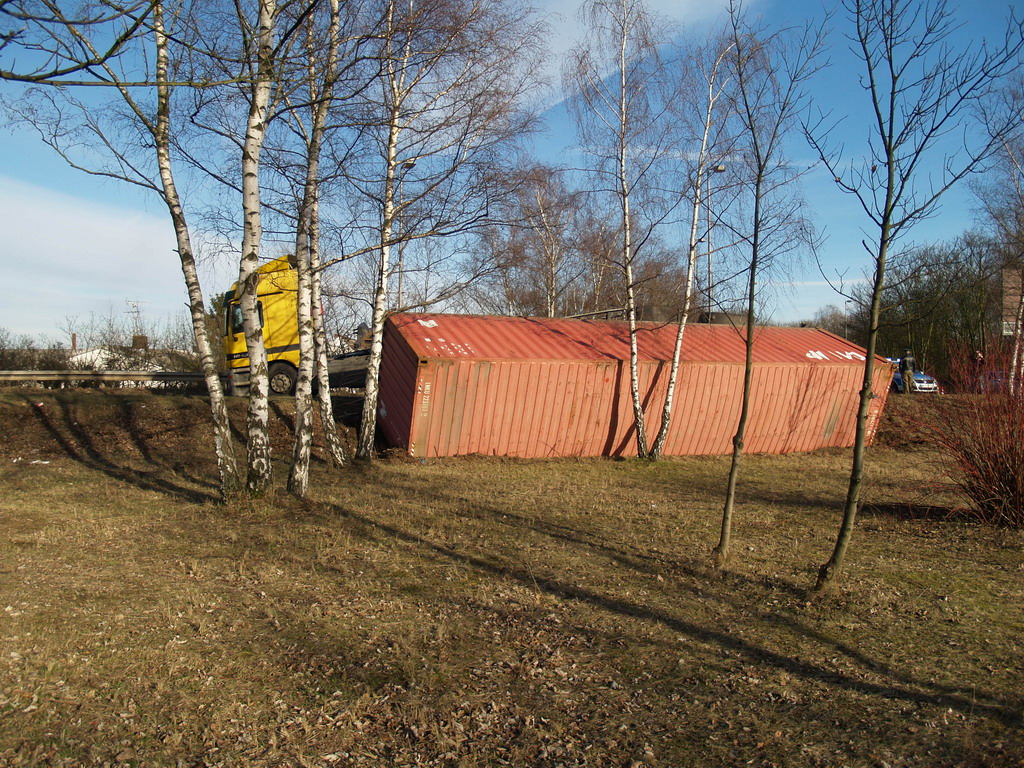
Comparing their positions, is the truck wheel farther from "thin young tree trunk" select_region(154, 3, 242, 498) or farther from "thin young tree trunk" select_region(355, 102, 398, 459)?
"thin young tree trunk" select_region(154, 3, 242, 498)

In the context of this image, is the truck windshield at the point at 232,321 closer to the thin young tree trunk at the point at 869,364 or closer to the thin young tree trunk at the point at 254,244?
the thin young tree trunk at the point at 254,244

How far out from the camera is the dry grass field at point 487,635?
338cm

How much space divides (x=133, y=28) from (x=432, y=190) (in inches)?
239

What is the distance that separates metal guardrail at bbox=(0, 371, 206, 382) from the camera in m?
13.6

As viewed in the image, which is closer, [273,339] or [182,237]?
[182,237]

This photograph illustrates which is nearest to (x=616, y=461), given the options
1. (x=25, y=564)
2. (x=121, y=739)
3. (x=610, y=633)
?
(x=610, y=633)

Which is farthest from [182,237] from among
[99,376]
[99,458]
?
[99,376]

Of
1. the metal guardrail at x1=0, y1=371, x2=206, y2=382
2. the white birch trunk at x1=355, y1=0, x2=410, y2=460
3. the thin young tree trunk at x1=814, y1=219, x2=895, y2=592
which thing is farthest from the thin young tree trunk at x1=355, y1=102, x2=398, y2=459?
the thin young tree trunk at x1=814, y1=219, x2=895, y2=592

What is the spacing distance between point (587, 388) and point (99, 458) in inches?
333

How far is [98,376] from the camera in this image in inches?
566

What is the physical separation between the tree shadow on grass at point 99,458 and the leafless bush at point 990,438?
8.66 metres

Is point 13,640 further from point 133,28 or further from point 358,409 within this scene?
point 358,409

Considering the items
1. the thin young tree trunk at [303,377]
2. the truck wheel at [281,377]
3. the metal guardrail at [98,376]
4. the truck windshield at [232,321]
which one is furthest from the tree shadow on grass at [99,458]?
the truck windshield at [232,321]

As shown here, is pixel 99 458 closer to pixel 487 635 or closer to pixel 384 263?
pixel 384 263
